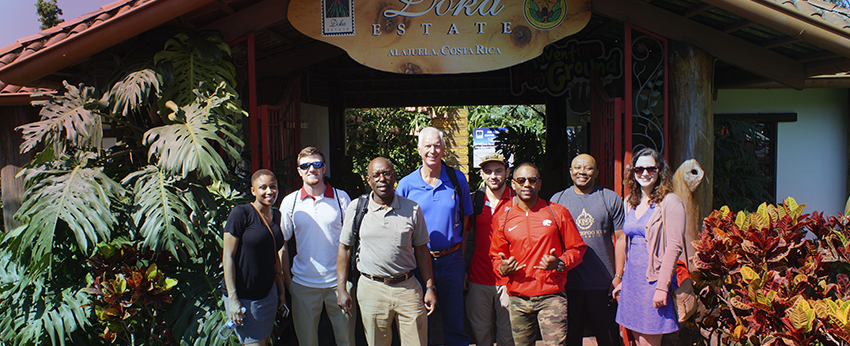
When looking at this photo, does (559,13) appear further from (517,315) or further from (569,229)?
(517,315)

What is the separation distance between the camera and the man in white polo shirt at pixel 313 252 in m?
3.60

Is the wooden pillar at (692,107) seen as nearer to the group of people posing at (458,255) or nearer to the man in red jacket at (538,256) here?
the group of people posing at (458,255)

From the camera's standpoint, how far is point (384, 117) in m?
14.1

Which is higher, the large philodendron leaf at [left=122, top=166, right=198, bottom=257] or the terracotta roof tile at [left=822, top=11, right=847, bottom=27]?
the terracotta roof tile at [left=822, top=11, right=847, bottom=27]

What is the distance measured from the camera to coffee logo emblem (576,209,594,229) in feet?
12.3

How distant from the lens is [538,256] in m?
3.47

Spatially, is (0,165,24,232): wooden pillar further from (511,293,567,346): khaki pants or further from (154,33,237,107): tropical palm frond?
(511,293,567,346): khaki pants

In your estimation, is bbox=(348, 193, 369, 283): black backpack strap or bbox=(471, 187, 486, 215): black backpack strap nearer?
bbox=(348, 193, 369, 283): black backpack strap

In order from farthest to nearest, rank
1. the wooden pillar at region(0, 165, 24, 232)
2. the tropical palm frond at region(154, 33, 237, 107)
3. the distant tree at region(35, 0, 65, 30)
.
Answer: the distant tree at region(35, 0, 65, 30)
the wooden pillar at region(0, 165, 24, 232)
the tropical palm frond at region(154, 33, 237, 107)

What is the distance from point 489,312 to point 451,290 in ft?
1.05

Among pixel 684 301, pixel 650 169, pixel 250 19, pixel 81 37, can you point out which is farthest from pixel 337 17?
pixel 684 301

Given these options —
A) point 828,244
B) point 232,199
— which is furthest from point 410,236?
point 828,244

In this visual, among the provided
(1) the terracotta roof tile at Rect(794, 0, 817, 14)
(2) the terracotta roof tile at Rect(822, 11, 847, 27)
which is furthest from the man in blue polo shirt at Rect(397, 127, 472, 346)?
(2) the terracotta roof tile at Rect(822, 11, 847, 27)

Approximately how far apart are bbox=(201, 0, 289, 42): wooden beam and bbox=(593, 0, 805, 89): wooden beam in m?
2.90
